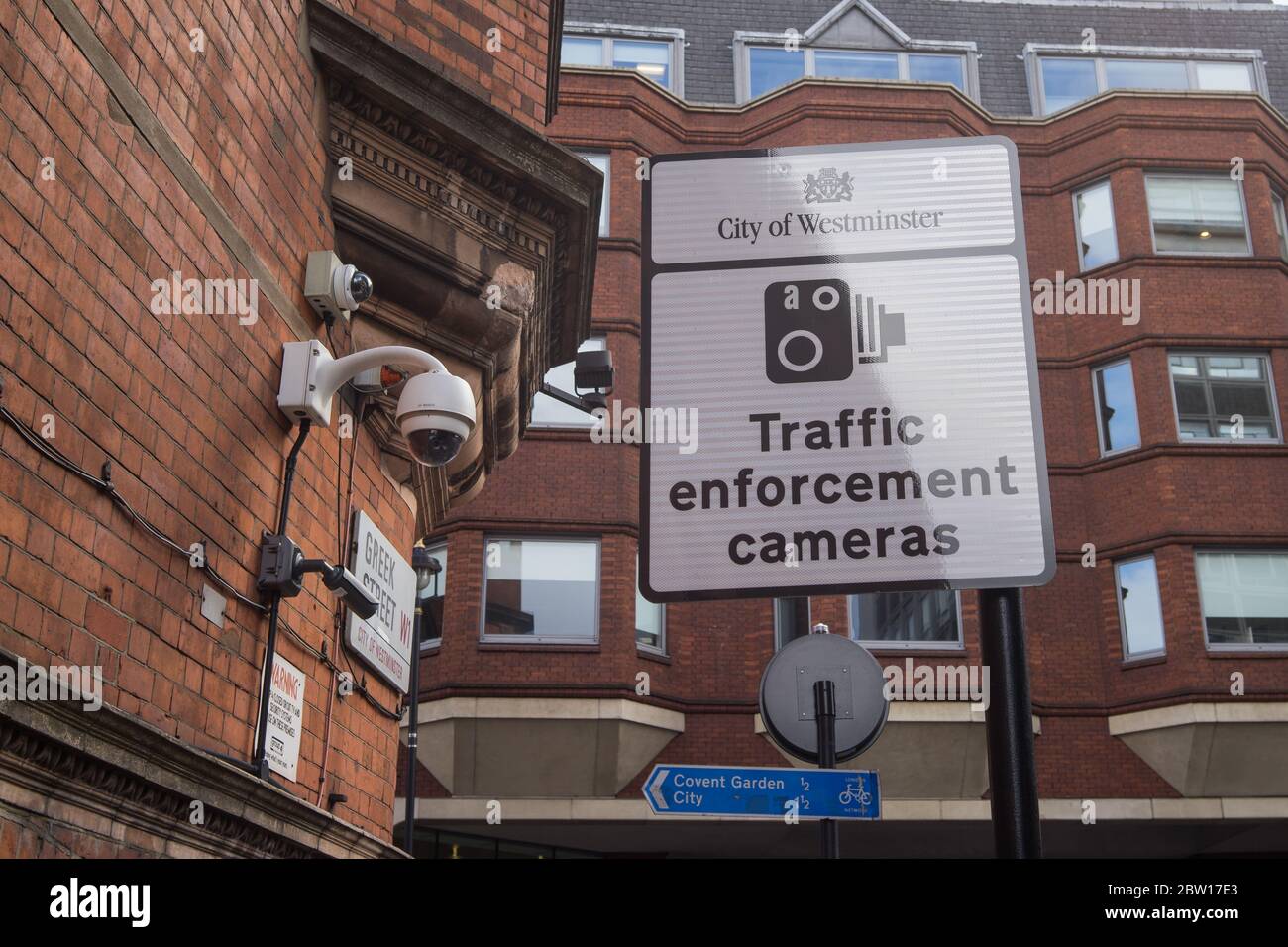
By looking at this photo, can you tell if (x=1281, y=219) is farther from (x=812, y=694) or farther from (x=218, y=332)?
(x=218, y=332)

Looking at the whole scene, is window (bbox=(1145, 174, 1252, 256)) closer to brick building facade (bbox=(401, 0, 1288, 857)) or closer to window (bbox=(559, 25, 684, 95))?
brick building facade (bbox=(401, 0, 1288, 857))

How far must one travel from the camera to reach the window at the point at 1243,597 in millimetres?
17484

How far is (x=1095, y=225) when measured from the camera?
2030 centimetres

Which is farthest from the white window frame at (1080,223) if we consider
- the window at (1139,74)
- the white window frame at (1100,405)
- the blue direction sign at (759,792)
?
the blue direction sign at (759,792)

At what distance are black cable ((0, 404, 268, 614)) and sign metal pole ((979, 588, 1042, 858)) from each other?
244cm

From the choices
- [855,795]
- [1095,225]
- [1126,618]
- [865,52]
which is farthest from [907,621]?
[855,795]

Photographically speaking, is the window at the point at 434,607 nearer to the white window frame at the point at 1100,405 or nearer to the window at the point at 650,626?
the window at the point at 650,626

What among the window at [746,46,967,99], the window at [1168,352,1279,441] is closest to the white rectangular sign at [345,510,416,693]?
the window at [1168,352,1279,441]

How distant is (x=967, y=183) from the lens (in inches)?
145

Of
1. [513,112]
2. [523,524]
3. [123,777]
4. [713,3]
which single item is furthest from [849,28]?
[123,777]

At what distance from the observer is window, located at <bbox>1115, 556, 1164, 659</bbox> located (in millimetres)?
17859

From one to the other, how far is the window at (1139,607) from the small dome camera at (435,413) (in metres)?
14.6

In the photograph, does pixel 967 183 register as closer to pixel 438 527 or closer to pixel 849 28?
pixel 438 527
